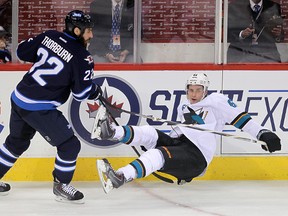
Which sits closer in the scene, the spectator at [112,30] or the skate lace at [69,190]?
the skate lace at [69,190]

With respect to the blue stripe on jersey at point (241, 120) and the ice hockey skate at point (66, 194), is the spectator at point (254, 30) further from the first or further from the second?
the ice hockey skate at point (66, 194)

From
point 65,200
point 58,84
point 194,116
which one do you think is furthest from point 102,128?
point 194,116

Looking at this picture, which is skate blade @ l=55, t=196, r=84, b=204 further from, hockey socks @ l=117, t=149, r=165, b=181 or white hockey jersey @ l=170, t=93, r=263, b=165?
white hockey jersey @ l=170, t=93, r=263, b=165

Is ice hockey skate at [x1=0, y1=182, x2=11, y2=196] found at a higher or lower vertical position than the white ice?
higher

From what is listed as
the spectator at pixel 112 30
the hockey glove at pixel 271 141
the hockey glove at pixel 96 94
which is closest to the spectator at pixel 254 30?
the spectator at pixel 112 30

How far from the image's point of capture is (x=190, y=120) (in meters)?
4.71

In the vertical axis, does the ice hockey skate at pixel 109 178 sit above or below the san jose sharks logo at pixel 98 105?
below

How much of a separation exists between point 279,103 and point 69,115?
4.56ft

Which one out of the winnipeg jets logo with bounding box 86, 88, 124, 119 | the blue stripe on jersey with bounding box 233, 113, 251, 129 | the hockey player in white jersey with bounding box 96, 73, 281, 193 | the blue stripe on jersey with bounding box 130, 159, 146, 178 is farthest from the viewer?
the winnipeg jets logo with bounding box 86, 88, 124, 119

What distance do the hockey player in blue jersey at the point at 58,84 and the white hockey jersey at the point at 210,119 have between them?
2.01 ft

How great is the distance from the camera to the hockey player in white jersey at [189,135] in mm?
4344

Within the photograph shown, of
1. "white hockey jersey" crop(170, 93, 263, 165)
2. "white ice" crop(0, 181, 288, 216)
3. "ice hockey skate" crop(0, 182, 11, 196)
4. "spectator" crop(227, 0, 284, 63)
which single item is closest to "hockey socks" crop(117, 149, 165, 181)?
"white ice" crop(0, 181, 288, 216)

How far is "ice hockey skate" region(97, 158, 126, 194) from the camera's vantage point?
409cm

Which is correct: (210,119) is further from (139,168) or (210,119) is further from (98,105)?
(98,105)
